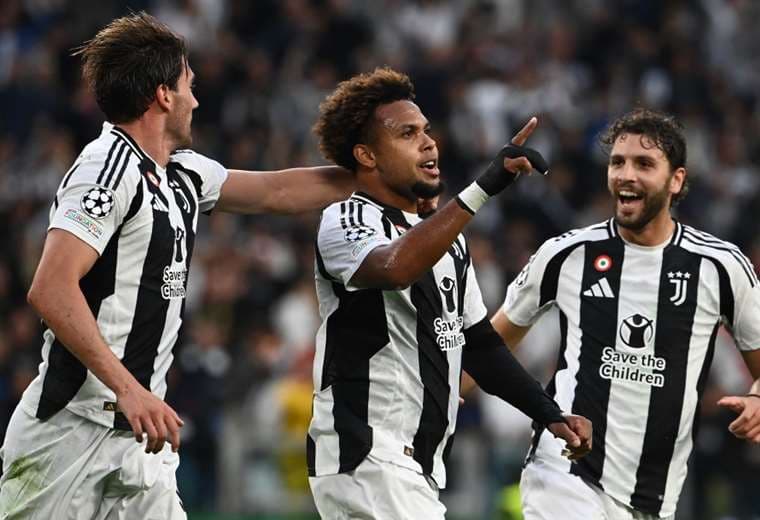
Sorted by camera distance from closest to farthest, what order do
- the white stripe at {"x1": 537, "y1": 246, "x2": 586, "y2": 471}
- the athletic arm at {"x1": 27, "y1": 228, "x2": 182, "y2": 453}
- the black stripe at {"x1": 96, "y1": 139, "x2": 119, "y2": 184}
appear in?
the athletic arm at {"x1": 27, "y1": 228, "x2": 182, "y2": 453}
the black stripe at {"x1": 96, "y1": 139, "x2": 119, "y2": 184}
the white stripe at {"x1": 537, "y1": 246, "x2": 586, "y2": 471}

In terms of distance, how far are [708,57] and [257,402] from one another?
299 inches

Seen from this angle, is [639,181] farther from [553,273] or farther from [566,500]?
[566,500]

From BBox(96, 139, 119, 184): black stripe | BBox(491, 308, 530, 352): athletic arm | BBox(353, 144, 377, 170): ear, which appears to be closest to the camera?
BBox(96, 139, 119, 184): black stripe

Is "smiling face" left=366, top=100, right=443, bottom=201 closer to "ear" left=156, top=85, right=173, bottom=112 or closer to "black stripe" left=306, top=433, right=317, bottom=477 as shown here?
"ear" left=156, top=85, right=173, bottom=112

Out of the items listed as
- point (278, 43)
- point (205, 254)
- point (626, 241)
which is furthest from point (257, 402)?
point (626, 241)

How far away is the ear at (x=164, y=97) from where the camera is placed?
5633 millimetres

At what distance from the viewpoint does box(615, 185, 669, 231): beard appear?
262 inches

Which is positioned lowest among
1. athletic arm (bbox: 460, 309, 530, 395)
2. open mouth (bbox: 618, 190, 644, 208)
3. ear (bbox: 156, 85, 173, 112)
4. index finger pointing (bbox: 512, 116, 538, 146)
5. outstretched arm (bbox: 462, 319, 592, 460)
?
outstretched arm (bbox: 462, 319, 592, 460)

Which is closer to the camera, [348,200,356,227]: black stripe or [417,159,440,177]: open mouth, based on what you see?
[348,200,356,227]: black stripe

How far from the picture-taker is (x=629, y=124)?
6852 millimetres

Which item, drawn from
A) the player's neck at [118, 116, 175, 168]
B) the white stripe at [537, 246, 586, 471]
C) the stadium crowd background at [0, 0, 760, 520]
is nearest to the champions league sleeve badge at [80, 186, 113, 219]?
the player's neck at [118, 116, 175, 168]

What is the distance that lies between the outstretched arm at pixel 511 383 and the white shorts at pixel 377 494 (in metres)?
0.65

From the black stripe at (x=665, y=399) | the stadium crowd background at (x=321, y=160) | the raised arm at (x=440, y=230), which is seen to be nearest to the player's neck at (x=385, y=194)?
the raised arm at (x=440, y=230)

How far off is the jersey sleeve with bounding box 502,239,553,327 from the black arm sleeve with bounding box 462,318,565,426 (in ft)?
2.22
